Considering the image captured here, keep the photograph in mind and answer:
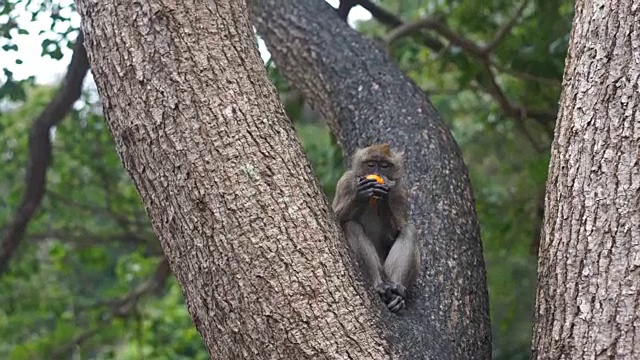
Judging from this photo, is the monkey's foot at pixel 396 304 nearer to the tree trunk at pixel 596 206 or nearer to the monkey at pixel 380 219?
the monkey at pixel 380 219

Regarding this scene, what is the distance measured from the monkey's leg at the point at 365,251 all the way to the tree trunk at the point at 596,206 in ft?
3.92

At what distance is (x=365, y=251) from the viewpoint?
5.07 m

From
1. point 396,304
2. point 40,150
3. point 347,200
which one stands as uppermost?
point 40,150

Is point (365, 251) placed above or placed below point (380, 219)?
below

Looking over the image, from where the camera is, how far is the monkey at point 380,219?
4.99 m

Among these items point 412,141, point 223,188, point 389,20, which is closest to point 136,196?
point 389,20

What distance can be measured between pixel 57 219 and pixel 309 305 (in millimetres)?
7036

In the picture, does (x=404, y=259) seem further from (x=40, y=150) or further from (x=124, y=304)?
(x=124, y=304)

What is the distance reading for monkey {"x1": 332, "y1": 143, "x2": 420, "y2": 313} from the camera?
16.4 ft

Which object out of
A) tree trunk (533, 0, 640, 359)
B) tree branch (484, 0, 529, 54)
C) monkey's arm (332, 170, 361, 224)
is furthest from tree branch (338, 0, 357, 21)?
tree trunk (533, 0, 640, 359)

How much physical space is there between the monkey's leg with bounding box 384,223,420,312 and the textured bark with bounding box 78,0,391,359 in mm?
1035

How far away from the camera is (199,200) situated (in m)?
3.65

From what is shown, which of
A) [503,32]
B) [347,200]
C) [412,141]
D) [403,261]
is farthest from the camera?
[503,32]

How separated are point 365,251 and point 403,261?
0.22 m
